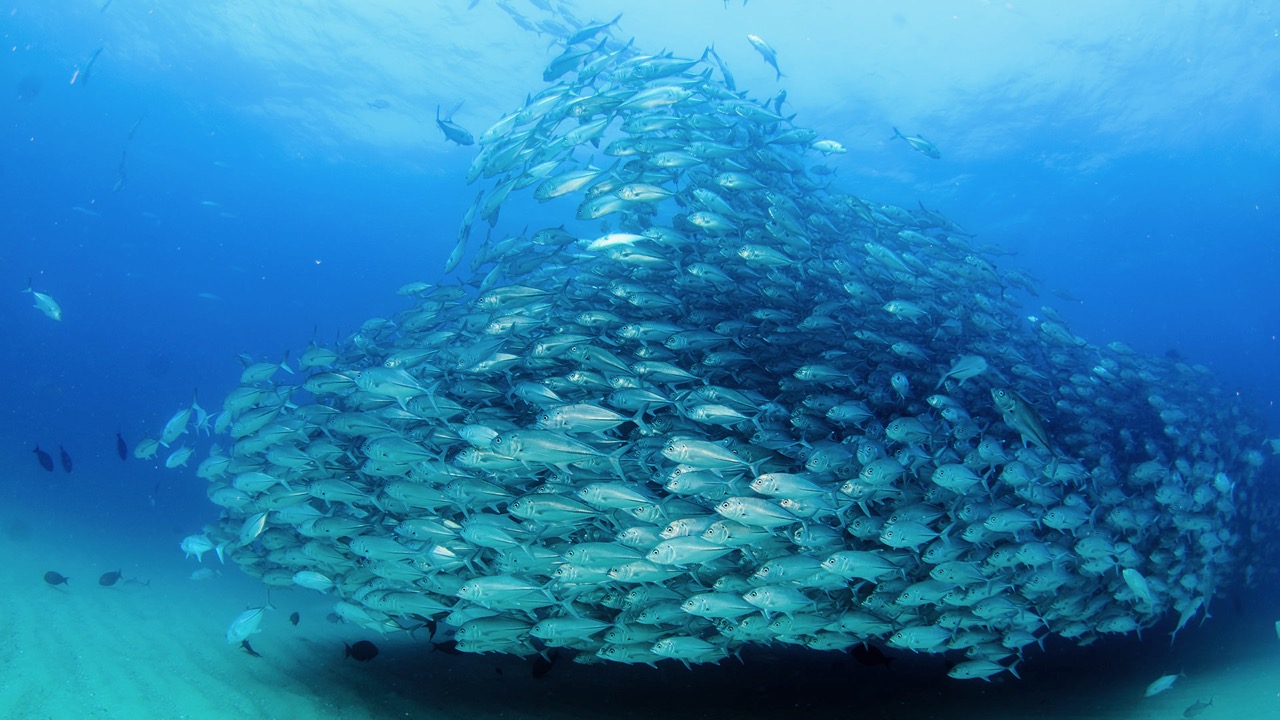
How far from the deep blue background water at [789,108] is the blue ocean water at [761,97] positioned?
0.41ft

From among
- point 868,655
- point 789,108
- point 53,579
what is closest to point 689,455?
point 868,655

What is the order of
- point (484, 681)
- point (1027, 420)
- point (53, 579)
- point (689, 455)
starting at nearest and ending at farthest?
point (689, 455) → point (1027, 420) → point (484, 681) → point (53, 579)

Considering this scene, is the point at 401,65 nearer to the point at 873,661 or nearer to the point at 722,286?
the point at 722,286

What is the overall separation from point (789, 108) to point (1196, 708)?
75.6 feet

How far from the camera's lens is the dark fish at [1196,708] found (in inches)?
265

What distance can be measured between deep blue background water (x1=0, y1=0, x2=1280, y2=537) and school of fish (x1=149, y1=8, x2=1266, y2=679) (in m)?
7.93

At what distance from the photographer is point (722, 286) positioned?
780cm

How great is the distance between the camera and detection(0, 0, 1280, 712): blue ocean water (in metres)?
21.5

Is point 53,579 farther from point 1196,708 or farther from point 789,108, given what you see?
point 789,108

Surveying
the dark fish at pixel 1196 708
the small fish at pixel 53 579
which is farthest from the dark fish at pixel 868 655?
the small fish at pixel 53 579

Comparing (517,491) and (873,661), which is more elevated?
(517,491)

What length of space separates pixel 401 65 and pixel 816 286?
2466 centimetres

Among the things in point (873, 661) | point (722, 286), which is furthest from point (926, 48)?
point (873, 661)

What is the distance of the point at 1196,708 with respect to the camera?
688 centimetres
